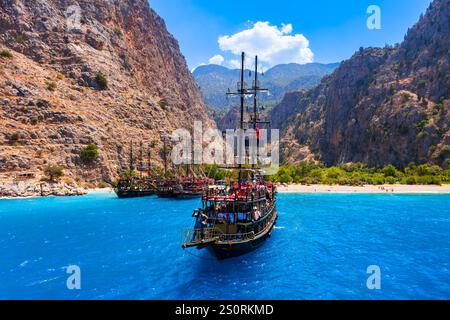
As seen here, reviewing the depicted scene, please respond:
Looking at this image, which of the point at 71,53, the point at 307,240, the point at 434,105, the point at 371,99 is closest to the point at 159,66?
the point at 71,53

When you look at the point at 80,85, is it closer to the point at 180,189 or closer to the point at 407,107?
the point at 180,189

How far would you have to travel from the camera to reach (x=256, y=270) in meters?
25.9

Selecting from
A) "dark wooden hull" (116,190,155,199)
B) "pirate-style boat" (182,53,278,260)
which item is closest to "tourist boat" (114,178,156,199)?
"dark wooden hull" (116,190,155,199)

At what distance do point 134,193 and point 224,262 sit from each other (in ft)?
216

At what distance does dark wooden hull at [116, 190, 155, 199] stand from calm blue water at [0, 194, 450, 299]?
30896mm

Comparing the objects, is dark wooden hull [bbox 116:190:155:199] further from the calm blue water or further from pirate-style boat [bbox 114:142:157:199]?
the calm blue water

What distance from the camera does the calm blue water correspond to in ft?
Result: 72.5

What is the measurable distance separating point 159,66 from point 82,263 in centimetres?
15530

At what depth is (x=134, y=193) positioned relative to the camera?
8762 cm

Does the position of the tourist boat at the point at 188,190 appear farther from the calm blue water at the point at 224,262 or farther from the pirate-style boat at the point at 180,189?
the calm blue water at the point at 224,262

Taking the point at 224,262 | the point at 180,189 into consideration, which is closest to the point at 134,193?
the point at 180,189

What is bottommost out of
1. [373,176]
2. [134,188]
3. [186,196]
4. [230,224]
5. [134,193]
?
[186,196]

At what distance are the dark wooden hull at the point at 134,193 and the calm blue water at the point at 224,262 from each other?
1216 inches

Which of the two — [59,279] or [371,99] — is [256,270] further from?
[371,99]
